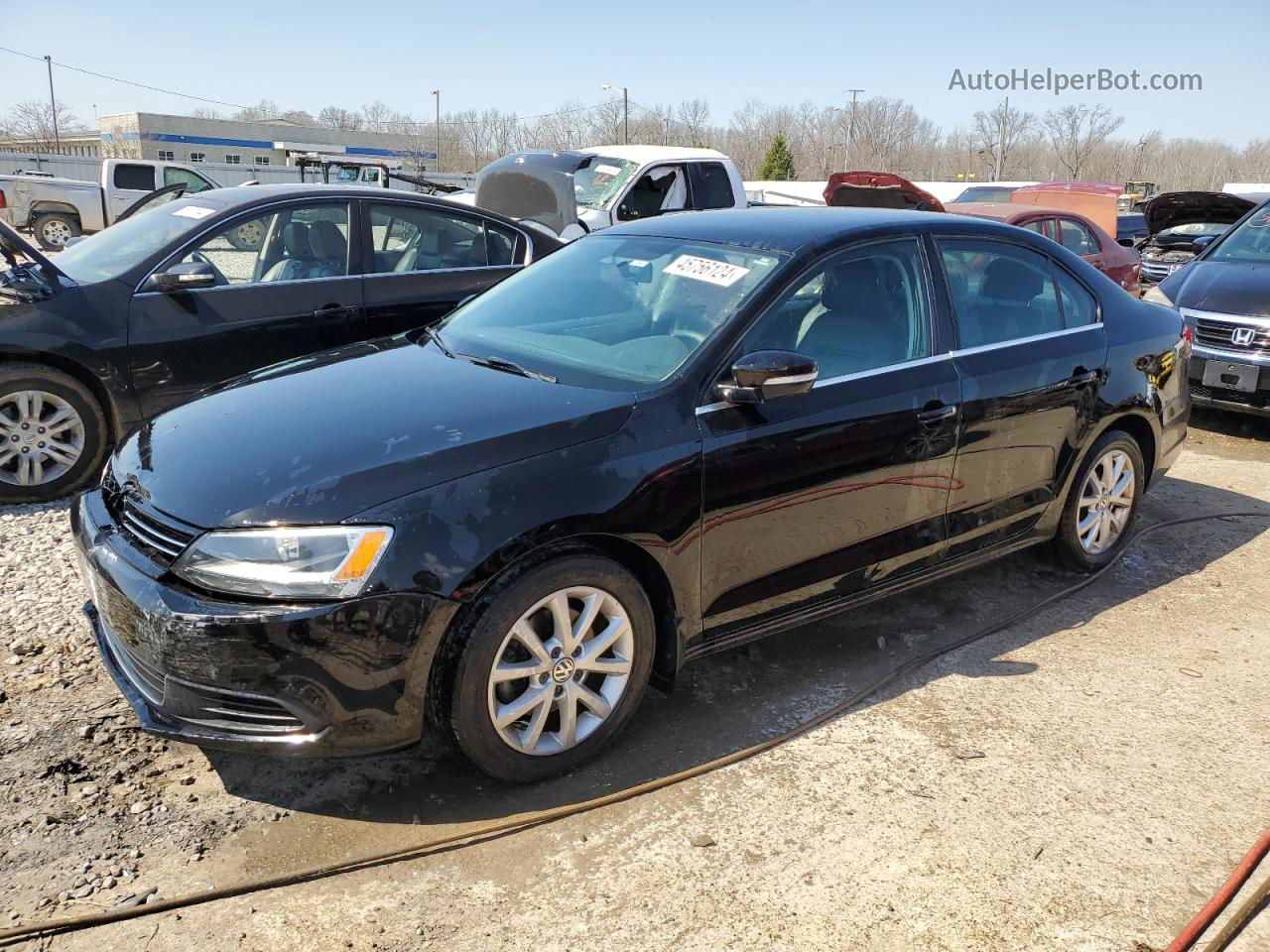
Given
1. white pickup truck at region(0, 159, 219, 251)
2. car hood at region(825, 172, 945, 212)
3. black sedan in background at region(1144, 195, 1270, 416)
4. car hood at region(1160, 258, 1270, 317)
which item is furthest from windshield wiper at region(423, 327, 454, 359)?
white pickup truck at region(0, 159, 219, 251)

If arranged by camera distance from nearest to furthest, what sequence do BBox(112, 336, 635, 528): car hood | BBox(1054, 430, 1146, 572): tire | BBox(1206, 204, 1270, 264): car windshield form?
BBox(112, 336, 635, 528): car hood → BBox(1054, 430, 1146, 572): tire → BBox(1206, 204, 1270, 264): car windshield

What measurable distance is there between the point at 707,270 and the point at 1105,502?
2.41 metres

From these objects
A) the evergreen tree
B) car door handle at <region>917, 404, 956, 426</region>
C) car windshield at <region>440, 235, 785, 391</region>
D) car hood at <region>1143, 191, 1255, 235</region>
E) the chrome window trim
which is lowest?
car door handle at <region>917, 404, 956, 426</region>

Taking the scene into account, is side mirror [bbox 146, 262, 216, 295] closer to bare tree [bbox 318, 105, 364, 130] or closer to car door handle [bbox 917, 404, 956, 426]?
car door handle [bbox 917, 404, 956, 426]

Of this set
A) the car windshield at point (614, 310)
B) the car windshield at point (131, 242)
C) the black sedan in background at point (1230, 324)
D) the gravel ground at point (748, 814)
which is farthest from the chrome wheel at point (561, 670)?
the black sedan in background at point (1230, 324)

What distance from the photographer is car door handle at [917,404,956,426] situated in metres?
3.71

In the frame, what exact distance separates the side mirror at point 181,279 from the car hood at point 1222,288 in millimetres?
7062

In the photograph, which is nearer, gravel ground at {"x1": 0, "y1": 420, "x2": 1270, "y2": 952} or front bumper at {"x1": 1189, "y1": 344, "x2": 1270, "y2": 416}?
gravel ground at {"x1": 0, "y1": 420, "x2": 1270, "y2": 952}

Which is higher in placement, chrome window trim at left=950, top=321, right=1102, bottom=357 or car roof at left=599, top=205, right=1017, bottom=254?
car roof at left=599, top=205, right=1017, bottom=254

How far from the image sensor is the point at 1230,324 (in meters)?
7.44

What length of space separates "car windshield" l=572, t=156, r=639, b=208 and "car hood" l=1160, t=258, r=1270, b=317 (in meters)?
5.77

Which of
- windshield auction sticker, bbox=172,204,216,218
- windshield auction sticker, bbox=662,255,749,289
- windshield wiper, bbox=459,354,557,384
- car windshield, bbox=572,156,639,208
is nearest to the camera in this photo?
windshield wiper, bbox=459,354,557,384

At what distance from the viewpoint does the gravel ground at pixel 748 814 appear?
97.1 inches

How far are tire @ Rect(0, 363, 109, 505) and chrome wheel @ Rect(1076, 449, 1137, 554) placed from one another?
4929 mm
